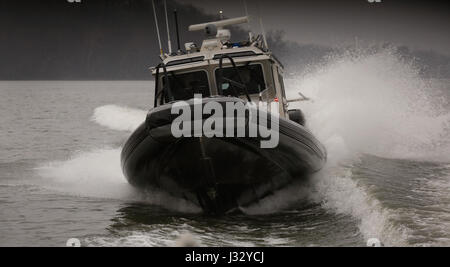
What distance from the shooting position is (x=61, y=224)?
Answer: 31.1 feet

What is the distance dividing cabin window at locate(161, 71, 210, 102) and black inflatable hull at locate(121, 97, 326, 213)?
1.19 m

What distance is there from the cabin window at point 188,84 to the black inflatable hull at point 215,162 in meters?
1.19

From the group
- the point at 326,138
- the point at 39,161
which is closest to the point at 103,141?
the point at 39,161

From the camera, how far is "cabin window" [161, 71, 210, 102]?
10.5m

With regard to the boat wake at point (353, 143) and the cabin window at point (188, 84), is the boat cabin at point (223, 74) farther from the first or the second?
the boat wake at point (353, 143)

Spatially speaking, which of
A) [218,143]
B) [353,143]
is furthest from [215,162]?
[353,143]

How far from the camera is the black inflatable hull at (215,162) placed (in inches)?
350

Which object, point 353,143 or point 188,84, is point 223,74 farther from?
point 353,143

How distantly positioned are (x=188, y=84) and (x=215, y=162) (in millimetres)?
1961

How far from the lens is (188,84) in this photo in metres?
10.5

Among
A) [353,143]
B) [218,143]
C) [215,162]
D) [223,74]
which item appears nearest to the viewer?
[218,143]

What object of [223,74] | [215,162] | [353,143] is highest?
[223,74]
